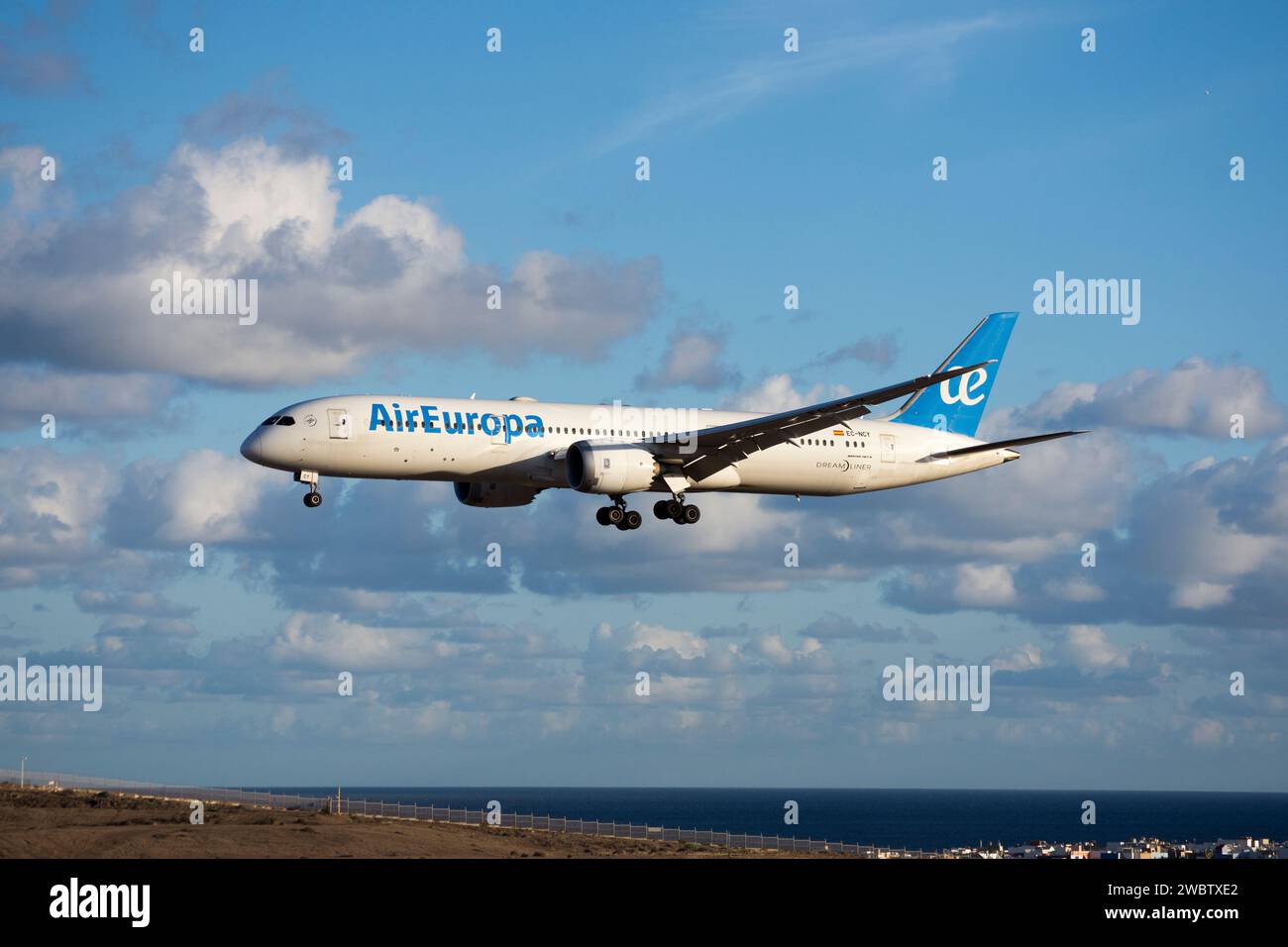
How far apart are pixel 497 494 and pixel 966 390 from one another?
25917mm

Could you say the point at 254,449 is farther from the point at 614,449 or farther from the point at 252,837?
the point at 252,837

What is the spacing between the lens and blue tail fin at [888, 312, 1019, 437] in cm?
7469

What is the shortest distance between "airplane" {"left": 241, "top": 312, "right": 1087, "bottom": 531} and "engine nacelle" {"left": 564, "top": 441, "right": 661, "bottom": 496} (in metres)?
0.05

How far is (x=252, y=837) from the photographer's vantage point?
65.6 metres

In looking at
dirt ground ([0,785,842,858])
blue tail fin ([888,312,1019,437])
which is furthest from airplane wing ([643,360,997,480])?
dirt ground ([0,785,842,858])

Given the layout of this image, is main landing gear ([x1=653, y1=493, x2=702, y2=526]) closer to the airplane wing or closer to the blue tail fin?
the airplane wing
